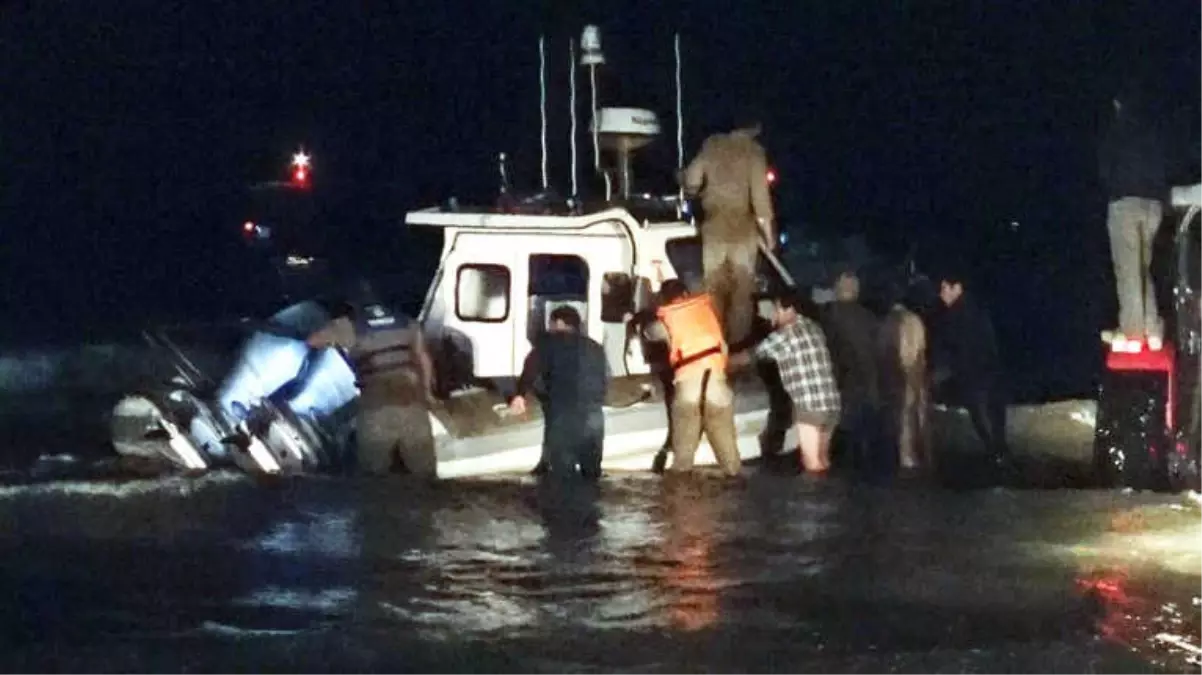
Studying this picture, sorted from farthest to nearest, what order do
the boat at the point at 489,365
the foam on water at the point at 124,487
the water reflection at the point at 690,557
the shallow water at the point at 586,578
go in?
the boat at the point at 489,365 → the foam on water at the point at 124,487 → the water reflection at the point at 690,557 → the shallow water at the point at 586,578

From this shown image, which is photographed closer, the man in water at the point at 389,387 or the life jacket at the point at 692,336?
the life jacket at the point at 692,336

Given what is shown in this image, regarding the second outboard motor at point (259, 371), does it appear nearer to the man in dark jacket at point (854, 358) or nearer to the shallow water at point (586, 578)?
the shallow water at point (586, 578)

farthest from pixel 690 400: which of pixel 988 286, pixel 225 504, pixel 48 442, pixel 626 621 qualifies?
pixel 988 286

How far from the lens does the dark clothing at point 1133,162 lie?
12.9 metres

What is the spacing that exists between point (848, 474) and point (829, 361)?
870mm

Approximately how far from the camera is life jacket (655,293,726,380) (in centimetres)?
1396

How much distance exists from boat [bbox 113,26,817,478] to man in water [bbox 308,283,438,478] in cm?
41

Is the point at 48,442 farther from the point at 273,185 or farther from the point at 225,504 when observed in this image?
the point at 273,185

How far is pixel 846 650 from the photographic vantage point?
28.6 ft

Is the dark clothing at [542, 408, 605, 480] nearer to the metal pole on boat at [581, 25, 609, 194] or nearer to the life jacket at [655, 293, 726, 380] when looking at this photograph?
the life jacket at [655, 293, 726, 380]

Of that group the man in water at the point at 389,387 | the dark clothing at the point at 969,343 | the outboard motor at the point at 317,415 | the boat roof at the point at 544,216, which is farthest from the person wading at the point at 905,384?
the outboard motor at the point at 317,415

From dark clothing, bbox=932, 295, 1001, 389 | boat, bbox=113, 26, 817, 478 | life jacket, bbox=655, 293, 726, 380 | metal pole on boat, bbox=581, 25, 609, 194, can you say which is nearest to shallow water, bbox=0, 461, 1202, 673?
life jacket, bbox=655, 293, 726, 380

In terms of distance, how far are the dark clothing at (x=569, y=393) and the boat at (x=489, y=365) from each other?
1.01 ft

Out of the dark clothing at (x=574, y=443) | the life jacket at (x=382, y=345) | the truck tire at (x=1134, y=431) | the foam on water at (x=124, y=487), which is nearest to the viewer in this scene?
the truck tire at (x=1134, y=431)
